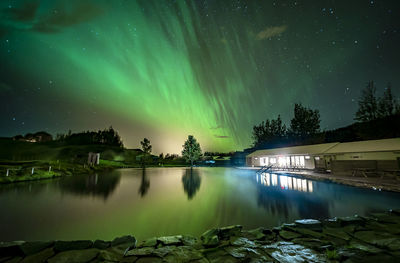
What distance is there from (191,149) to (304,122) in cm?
3657

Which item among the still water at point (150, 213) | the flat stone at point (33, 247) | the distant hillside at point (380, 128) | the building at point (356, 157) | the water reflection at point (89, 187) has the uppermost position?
the distant hillside at point (380, 128)

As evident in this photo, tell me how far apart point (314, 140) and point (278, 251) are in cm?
5043

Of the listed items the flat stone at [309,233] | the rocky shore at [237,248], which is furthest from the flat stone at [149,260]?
the flat stone at [309,233]

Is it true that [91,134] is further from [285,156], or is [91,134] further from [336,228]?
[336,228]

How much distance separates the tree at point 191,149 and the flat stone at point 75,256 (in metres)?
47.9

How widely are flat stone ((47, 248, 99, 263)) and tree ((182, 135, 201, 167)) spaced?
4792 centimetres

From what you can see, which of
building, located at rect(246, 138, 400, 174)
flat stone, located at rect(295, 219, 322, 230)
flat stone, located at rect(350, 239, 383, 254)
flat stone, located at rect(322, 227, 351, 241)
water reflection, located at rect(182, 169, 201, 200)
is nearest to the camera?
flat stone, located at rect(350, 239, 383, 254)

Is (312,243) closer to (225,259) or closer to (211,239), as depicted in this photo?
(225,259)

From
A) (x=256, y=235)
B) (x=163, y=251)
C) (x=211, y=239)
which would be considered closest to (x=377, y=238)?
(x=256, y=235)

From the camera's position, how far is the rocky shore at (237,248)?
2.94m

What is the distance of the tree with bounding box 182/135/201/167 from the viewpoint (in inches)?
2016

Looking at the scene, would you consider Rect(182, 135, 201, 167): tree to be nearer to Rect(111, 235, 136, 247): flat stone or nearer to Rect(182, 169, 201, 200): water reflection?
Rect(182, 169, 201, 200): water reflection

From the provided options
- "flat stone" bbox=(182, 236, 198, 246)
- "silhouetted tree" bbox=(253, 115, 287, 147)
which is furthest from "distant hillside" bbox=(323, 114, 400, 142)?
"flat stone" bbox=(182, 236, 198, 246)

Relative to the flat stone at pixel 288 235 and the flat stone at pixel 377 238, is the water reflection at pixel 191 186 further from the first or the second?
the flat stone at pixel 377 238
